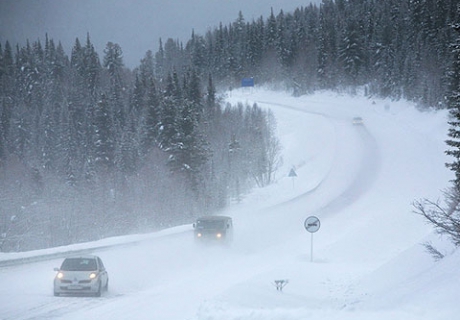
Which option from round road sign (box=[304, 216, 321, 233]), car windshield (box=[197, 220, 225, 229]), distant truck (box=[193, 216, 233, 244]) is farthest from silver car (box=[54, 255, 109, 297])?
car windshield (box=[197, 220, 225, 229])

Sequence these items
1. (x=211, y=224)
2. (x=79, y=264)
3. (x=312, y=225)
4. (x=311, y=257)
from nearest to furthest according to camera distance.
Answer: (x=79, y=264) → (x=312, y=225) → (x=311, y=257) → (x=211, y=224)

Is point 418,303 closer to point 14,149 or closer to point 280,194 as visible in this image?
point 280,194

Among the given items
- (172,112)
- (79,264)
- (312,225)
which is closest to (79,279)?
(79,264)

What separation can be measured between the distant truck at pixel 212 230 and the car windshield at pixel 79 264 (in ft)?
35.1

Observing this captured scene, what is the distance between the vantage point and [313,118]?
83938mm

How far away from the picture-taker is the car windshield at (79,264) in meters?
18.0

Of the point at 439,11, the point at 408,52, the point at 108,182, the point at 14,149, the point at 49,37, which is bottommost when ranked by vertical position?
the point at 108,182

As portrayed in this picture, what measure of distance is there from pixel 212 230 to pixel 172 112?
31.4 metres

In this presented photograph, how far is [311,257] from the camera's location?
2467 centimetres

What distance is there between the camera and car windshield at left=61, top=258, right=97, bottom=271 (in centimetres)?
1795

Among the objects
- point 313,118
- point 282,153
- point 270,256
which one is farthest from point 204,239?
point 313,118

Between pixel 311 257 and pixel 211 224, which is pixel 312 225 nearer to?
pixel 311 257

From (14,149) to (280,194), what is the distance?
191ft

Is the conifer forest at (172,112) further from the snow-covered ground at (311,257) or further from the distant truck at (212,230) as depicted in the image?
the distant truck at (212,230)
